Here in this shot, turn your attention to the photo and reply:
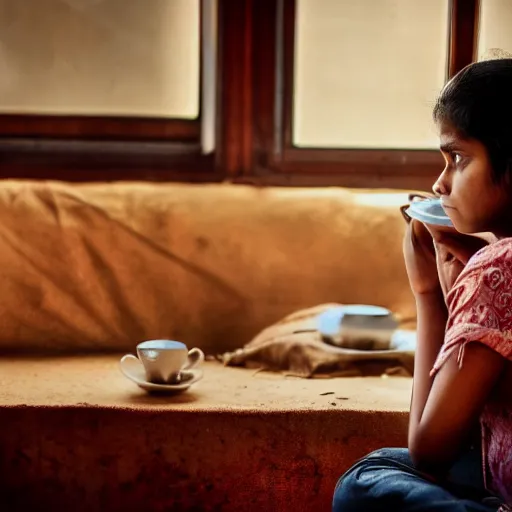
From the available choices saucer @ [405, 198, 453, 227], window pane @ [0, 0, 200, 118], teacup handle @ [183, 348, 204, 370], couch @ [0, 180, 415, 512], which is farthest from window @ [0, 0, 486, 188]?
saucer @ [405, 198, 453, 227]

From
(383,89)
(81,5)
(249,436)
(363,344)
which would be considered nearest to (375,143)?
(383,89)

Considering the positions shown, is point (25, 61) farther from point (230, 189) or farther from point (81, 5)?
point (230, 189)

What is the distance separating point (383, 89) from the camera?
8.09 ft

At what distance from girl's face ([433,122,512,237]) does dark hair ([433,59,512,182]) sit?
0.01m

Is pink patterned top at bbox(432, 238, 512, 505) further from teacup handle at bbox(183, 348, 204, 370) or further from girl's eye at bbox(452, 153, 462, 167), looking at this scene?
teacup handle at bbox(183, 348, 204, 370)

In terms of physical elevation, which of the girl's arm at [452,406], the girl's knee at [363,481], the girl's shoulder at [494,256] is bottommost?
the girl's knee at [363,481]

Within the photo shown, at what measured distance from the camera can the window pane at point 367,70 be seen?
7.97 ft

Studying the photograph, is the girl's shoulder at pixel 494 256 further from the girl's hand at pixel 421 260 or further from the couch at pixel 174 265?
the couch at pixel 174 265

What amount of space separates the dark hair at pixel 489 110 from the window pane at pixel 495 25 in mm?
1535

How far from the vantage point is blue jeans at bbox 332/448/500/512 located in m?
0.93

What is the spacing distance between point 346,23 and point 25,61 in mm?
1014

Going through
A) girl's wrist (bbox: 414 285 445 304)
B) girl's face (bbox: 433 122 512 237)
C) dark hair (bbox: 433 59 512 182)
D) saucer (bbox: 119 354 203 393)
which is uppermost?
dark hair (bbox: 433 59 512 182)

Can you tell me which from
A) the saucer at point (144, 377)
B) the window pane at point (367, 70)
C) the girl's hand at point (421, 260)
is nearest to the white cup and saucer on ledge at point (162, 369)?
the saucer at point (144, 377)

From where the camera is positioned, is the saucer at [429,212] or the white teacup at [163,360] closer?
the saucer at [429,212]
